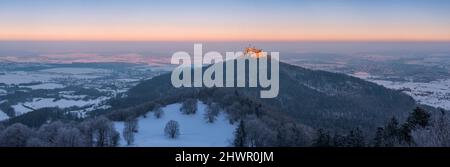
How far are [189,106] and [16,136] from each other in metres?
38.2

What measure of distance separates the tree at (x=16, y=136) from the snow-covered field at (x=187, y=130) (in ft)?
45.9

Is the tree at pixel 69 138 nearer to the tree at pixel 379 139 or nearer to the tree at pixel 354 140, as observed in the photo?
the tree at pixel 354 140

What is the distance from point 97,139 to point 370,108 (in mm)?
124955

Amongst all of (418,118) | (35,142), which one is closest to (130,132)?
(35,142)

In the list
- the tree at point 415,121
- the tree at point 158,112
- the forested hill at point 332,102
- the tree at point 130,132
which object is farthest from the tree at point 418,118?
the forested hill at point 332,102

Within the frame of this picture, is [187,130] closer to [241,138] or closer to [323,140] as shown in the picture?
[241,138]

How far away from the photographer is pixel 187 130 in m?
89.7

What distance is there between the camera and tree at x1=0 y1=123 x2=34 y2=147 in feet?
224

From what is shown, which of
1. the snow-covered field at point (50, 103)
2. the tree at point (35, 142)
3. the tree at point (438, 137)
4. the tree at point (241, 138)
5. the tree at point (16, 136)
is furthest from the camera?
the snow-covered field at point (50, 103)

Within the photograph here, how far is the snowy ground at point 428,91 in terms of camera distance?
146500 mm

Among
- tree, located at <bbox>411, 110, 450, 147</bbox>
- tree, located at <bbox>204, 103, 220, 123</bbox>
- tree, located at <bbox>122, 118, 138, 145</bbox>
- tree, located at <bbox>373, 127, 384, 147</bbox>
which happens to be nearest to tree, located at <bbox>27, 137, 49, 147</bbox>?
tree, located at <bbox>122, 118, 138, 145</bbox>

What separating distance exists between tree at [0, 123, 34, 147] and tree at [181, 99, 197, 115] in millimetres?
35158

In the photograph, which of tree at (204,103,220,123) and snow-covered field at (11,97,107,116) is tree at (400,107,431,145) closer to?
tree at (204,103,220,123)

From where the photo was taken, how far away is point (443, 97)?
151875mm
